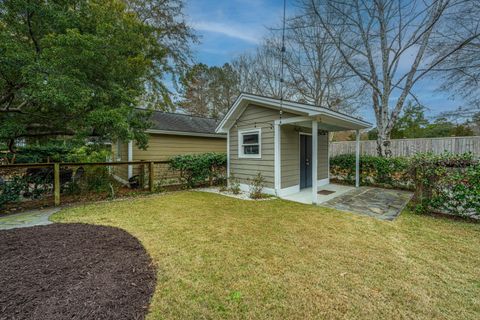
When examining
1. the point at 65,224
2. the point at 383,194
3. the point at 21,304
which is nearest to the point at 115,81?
the point at 65,224

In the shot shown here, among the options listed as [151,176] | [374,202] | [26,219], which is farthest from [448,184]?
[26,219]

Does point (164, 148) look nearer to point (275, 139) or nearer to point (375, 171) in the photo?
point (275, 139)

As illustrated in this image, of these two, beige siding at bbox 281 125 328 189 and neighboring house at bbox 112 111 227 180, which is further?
neighboring house at bbox 112 111 227 180

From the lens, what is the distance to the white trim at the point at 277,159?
262 inches

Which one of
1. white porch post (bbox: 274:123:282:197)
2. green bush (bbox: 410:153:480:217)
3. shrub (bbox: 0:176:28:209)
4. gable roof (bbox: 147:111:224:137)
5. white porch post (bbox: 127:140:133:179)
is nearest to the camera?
green bush (bbox: 410:153:480:217)

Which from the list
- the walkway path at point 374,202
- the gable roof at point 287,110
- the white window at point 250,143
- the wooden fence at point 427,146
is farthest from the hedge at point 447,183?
the wooden fence at point 427,146

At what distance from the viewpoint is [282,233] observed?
3752 mm

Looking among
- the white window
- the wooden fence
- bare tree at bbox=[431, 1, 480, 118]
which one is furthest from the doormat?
bare tree at bbox=[431, 1, 480, 118]

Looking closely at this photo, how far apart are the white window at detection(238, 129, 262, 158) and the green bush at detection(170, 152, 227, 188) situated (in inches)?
44.0

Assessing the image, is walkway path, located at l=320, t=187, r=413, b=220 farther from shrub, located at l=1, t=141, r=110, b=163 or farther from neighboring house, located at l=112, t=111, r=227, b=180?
shrub, located at l=1, t=141, r=110, b=163

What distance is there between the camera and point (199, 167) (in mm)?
8156

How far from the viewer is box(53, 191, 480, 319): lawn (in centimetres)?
198

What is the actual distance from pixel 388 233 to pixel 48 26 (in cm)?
1002

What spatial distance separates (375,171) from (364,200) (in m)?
2.76
